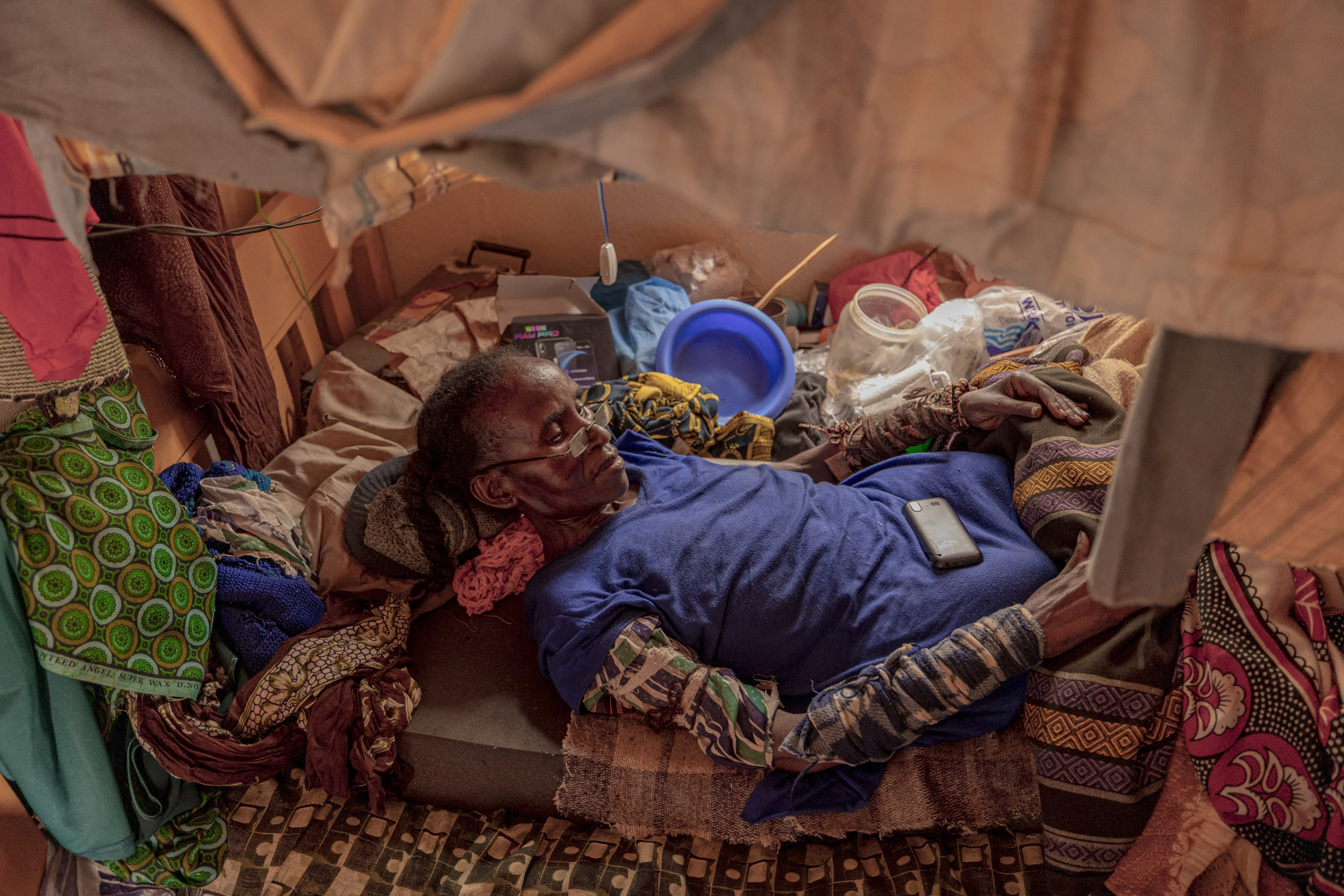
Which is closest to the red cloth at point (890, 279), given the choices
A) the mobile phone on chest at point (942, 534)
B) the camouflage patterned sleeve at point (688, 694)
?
the mobile phone on chest at point (942, 534)

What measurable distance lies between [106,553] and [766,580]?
1.14 metres

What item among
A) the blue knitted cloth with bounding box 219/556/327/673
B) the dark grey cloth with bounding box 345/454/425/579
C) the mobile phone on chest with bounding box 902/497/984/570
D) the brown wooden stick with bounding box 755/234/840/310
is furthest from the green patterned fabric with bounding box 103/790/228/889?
the brown wooden stick with bounding box 755/234/840/310

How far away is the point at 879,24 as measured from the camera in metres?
0.49

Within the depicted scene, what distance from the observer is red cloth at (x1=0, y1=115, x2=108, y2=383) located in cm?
93

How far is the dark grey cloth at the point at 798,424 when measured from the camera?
2.28m

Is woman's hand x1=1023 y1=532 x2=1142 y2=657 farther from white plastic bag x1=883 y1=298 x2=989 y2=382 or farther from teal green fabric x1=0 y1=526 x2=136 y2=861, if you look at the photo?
teal green fabric x1=0 y1=526 x2=136 y2=861

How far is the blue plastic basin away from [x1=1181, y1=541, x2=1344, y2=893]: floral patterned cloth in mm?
1359

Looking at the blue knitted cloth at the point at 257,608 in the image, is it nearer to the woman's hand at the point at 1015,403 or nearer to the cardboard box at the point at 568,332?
the cardboard box at the point at 568,332

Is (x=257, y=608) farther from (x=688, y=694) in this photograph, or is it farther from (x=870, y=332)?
(x=870, y=332)

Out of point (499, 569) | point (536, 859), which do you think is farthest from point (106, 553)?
point (536, 859)

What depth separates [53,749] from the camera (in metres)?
1.43

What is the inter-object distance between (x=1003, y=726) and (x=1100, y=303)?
112cm

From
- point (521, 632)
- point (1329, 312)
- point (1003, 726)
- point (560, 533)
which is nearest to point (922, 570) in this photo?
point (1003, 726)

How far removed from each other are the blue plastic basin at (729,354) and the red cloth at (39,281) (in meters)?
1.54
